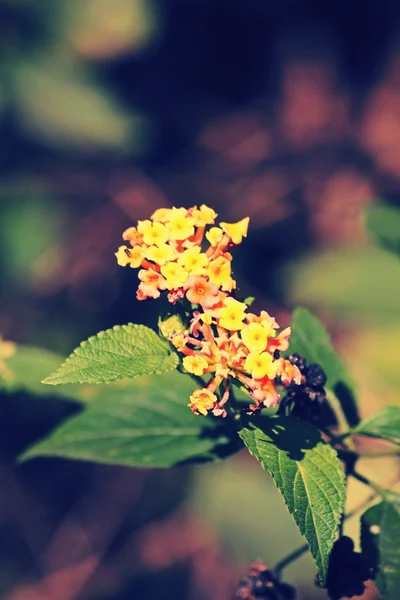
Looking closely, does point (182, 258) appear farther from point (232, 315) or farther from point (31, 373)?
A: point (31, 373)

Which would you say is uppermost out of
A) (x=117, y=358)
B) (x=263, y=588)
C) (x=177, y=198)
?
(x=177, y=198)

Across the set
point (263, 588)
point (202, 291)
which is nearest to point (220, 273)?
point (202, 291)

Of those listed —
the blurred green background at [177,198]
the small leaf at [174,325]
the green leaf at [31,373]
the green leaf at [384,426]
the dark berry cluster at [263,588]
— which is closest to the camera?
the small leaf at [174,325]

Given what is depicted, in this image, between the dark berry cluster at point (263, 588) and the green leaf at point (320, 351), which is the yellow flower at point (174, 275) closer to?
the green leaf at point (320, 351)

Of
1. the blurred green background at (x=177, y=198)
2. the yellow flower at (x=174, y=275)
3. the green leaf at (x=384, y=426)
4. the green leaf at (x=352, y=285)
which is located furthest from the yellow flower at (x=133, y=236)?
the green leaf at (x=352, y=285)

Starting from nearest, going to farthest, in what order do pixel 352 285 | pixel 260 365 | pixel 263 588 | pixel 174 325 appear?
1. pixel 260 365
2. pixel 174 325
3. pixel 263 588
4. pixel 352 285

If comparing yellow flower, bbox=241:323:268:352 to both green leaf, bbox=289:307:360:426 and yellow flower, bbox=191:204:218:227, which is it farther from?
green leaf, bbox=289:307:360:426
